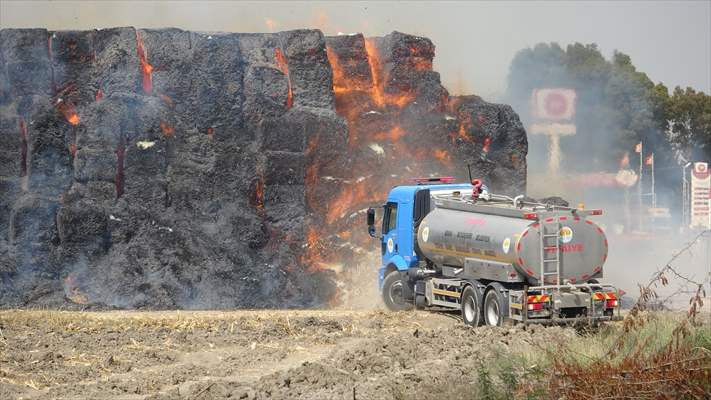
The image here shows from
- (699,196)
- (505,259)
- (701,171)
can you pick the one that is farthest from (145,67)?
(701,171)

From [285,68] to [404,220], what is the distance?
10578 millimetres

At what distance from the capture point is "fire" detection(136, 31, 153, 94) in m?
33.5

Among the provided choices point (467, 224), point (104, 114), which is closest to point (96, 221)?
point (104, 114)

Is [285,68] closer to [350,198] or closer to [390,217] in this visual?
[350,198]

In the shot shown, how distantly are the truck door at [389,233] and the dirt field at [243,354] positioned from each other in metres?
1.96

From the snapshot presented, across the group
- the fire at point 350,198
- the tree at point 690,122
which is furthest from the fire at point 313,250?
the tree at point 690,122

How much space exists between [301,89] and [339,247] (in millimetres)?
5446

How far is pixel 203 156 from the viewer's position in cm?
3281

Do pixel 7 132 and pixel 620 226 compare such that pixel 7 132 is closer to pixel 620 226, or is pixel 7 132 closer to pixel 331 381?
pixel 331 381

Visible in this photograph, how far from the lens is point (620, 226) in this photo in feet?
198

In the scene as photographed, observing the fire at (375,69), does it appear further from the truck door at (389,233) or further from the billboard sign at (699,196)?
the billboard sign at (699,196)

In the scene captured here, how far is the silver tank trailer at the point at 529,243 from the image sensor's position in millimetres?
20719

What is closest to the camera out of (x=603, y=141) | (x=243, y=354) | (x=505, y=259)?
(x=243, y=354)

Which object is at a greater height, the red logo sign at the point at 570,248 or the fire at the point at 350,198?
the fire at the point at 350,198
